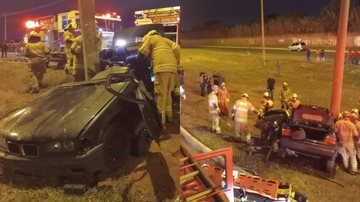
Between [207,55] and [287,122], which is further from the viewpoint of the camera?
[287,122]

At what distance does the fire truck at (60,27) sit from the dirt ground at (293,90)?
650mm

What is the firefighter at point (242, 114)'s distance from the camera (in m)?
2.00

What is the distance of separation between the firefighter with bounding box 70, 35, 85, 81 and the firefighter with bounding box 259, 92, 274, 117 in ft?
4.05

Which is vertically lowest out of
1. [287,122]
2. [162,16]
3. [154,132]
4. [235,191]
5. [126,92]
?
[235,191]

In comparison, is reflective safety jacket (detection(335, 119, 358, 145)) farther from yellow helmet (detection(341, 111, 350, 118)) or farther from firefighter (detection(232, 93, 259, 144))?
firefighter (detection(232, 93, 259, 144))

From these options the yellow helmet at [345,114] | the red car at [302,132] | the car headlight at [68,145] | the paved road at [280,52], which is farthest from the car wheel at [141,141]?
the yellow helmet at [345,114]

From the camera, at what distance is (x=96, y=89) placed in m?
1.28

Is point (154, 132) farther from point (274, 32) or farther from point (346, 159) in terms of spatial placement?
point (346, 159)

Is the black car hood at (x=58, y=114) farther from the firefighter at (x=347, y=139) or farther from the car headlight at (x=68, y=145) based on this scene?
the firefighter at (x=347, y=139)

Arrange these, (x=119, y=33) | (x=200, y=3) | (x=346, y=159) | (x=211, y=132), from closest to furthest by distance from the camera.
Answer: (x=119, y=33) → (x=200, y=3) → (x=211, y=132) → (x=346, y=159)

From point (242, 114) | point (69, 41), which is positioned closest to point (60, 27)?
point (69, 41)

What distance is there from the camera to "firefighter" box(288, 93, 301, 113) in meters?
2.14

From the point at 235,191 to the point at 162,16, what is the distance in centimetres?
124

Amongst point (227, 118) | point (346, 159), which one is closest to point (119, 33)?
point (227, 118)
